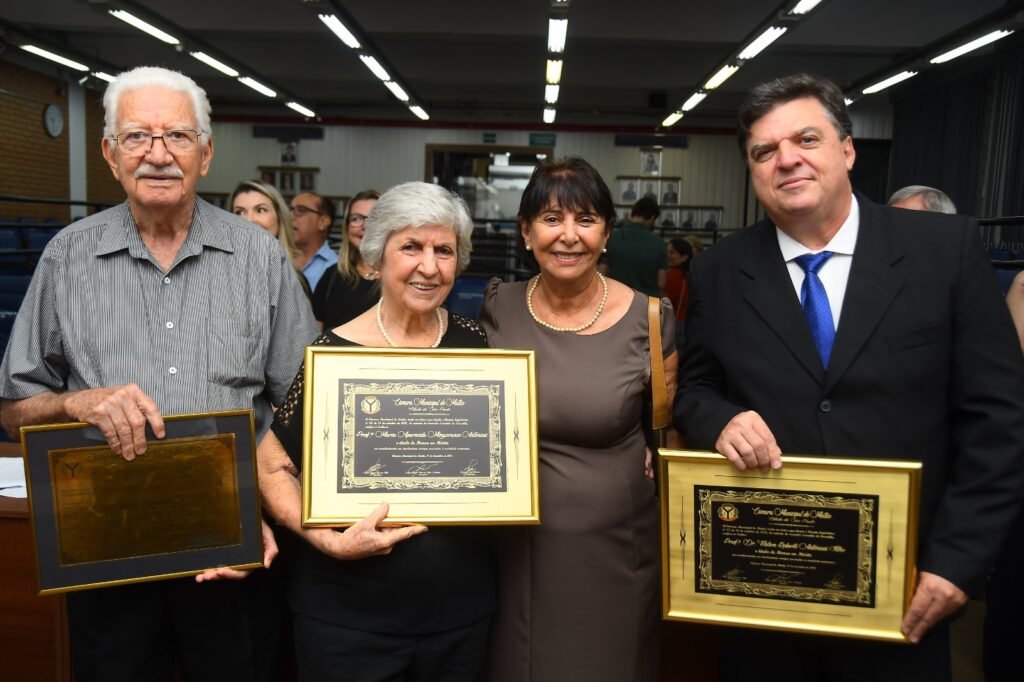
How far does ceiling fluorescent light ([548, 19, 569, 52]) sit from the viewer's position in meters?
8.80

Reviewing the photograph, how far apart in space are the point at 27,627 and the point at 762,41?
955 cm

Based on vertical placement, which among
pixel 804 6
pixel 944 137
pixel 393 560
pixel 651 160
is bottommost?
pixel 393 560

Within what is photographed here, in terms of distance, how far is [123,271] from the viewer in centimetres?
173

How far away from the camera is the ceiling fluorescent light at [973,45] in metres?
8.67

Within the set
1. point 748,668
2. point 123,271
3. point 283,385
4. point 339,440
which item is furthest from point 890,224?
point 123,271

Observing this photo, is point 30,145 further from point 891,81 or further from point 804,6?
point 891,81

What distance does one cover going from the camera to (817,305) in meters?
1.61

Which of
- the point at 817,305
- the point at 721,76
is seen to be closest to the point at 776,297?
the point at 817,305

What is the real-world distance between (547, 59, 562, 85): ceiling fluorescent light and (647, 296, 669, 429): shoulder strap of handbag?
9.46m

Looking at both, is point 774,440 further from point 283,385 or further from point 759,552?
point 283,385

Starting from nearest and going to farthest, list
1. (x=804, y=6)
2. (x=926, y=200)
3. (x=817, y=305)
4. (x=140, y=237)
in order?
(x=817, y=305) < (x=140, y=237) < (x=926, y=200) < (x=804, y=6)

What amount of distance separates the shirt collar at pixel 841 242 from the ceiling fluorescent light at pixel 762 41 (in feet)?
26.7

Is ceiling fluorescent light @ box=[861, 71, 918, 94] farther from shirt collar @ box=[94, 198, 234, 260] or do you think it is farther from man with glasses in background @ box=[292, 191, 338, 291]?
shirt collar @ box=[94, 198, 234, 260]

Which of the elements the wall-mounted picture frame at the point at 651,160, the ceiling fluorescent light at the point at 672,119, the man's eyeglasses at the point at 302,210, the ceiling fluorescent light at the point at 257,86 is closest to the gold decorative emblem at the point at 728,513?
the man's eyeglasses at the point at 302,210
